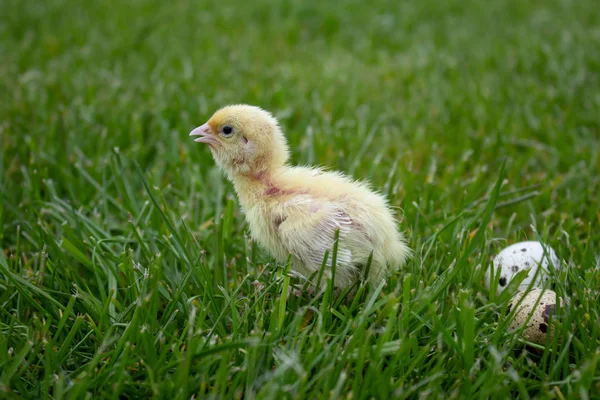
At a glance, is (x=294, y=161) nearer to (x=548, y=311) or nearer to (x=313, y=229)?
(x=313, y=229)

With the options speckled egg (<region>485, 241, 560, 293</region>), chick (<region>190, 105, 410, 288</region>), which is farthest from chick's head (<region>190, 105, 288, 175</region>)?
speckled egg (<region>485, 241, 560, 293</region>)

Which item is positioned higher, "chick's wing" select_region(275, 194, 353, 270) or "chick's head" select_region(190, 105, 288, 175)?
"chick's head" select_region(190, 105, 288, 175)

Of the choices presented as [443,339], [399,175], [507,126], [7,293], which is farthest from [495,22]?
[7,293]

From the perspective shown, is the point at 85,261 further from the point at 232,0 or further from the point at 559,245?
the point at 232,0

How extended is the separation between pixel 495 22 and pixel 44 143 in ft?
17.2

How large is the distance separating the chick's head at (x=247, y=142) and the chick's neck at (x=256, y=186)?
0.06 feet

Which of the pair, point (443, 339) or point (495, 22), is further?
point (495, 22)

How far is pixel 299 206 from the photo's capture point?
2.35 metres

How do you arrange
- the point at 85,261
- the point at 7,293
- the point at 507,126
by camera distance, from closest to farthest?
the point at 7,293 < the point at 85,261 < the point at 507,126

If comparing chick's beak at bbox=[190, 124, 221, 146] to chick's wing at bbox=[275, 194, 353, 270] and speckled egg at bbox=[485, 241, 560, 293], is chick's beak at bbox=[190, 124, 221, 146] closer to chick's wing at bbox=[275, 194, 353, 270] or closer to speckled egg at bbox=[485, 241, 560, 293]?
chick's wing at bbox=[275, 194, 353, 270]

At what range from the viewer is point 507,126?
436 centimetres

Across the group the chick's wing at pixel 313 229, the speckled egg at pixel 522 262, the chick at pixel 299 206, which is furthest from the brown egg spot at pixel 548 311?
the chick's wing at pixel 313 229

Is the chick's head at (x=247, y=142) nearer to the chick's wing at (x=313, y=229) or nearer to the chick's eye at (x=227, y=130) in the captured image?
the chick's eye at (x=227, y=130)

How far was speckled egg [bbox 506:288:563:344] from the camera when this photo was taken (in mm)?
2258
